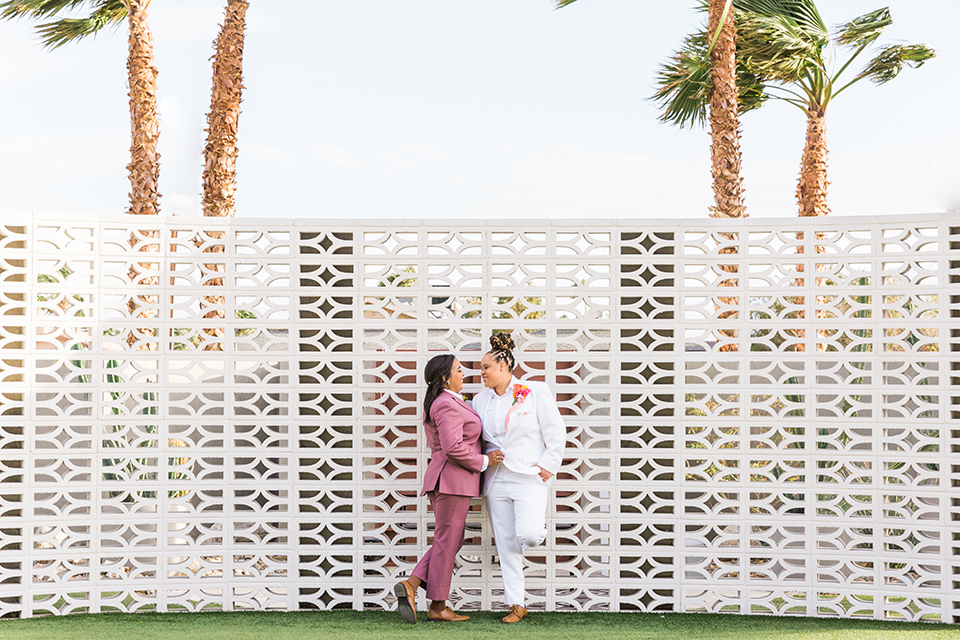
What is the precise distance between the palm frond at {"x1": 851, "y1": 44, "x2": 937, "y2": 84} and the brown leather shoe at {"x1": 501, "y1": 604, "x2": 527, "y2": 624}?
880 cm

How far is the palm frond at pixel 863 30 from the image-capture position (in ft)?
33.9

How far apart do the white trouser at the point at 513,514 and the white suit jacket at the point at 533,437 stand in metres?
0.07

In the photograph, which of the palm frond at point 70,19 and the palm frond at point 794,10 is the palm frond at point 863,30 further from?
the palm frond at point 70,19

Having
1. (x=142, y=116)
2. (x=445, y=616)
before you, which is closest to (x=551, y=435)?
(x=445, y=616)

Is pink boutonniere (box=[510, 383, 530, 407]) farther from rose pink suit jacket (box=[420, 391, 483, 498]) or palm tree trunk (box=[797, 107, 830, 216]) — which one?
palm tree trunk (box=[797, 107, 830, 216])

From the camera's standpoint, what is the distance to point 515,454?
4984 mm

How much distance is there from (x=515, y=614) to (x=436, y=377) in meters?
1.55

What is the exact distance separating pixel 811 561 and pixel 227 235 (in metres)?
4.34

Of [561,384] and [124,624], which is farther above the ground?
[561,384]

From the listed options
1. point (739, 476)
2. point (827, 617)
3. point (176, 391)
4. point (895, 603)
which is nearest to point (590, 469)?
Result: point (739, 476)

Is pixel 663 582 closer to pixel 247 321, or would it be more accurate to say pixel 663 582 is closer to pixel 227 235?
pixel 247 321

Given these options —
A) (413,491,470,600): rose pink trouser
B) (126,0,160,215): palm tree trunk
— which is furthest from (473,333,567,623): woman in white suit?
A: (126,0,160,215): palm tree trunk

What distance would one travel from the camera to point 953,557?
5.07 m

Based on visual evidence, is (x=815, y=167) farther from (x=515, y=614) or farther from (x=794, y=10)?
(x=515, y=614)
